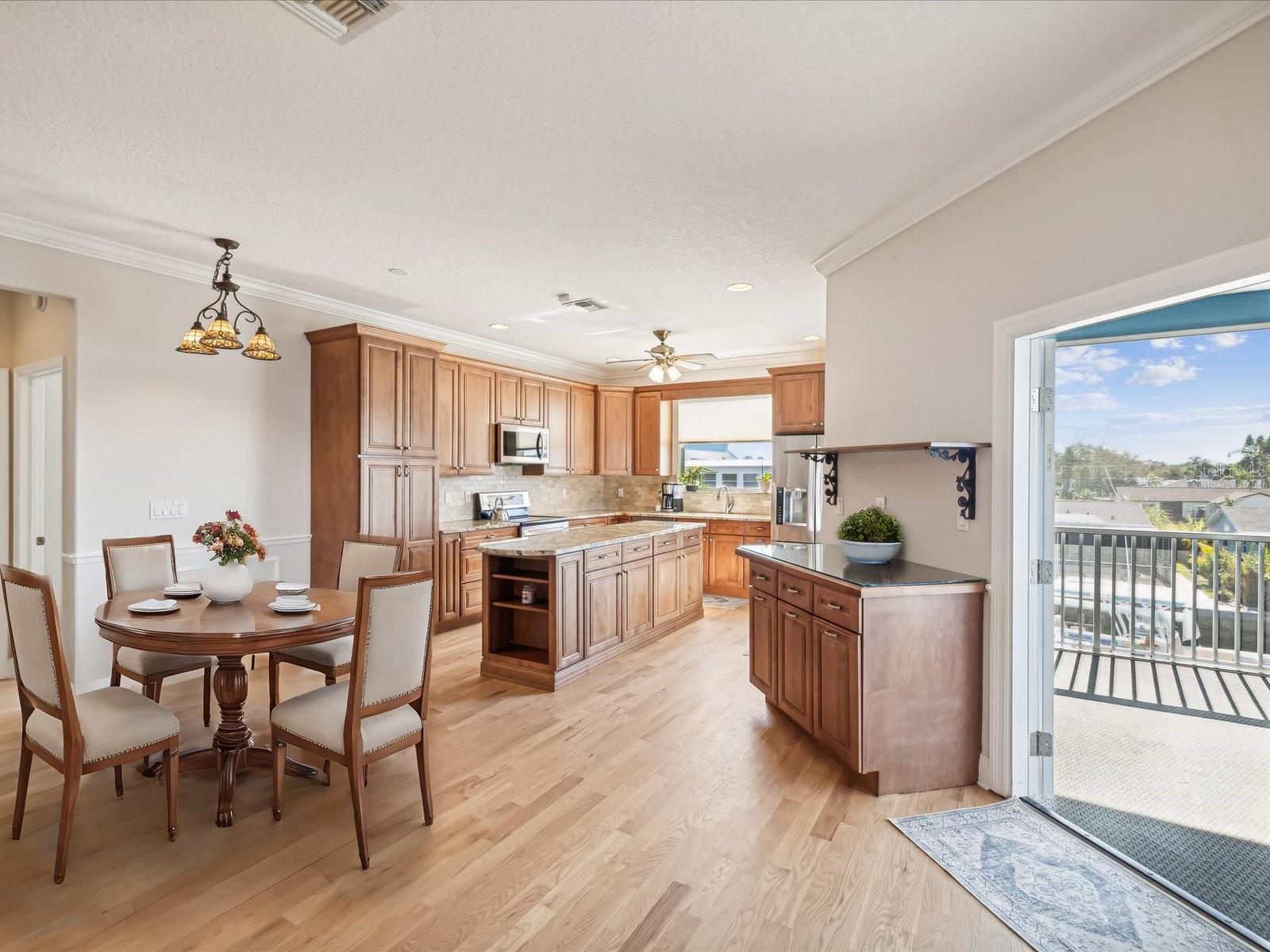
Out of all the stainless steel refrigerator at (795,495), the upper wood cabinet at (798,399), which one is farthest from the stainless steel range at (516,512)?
the upper wood cabinet at (798,399)

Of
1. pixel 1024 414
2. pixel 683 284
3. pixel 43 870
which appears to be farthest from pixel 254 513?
pixel 1024 414

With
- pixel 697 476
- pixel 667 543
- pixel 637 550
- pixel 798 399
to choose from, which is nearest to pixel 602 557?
pixel 637 550

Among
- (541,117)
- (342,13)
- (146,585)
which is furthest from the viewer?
(146,585)

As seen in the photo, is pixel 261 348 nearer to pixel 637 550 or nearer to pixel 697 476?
pixel 637 550

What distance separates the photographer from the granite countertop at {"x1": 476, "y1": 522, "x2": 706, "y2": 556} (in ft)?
13.9

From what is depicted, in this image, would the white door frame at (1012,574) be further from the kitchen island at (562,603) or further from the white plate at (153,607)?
the white plate at (153,607)

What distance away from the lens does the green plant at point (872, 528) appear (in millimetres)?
3398

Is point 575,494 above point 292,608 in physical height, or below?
above

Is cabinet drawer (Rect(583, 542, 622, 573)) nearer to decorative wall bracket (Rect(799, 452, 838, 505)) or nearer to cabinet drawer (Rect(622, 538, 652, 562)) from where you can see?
cabinet drawer (Rect(622, 538, 652, 562))

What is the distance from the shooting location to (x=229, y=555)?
293 centimetres

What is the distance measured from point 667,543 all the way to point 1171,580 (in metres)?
3.33

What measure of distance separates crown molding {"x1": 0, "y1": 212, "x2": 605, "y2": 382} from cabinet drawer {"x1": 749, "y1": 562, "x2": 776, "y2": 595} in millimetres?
3839

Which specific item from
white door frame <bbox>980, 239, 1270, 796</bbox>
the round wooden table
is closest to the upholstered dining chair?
the round wooden table

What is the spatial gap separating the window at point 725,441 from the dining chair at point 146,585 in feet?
18.0
